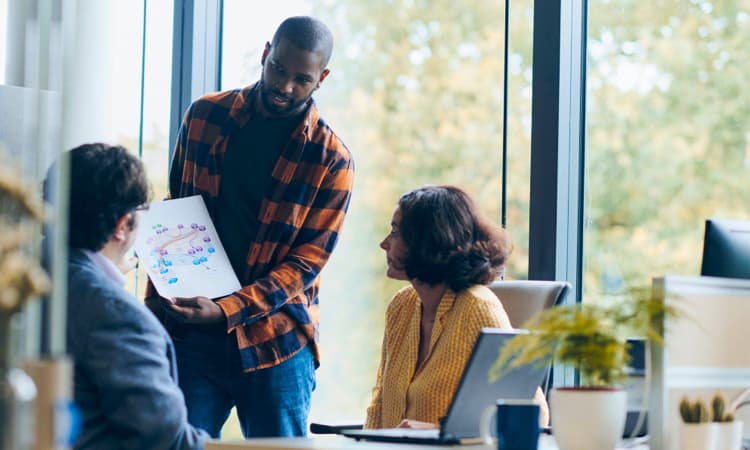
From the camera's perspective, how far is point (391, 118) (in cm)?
345

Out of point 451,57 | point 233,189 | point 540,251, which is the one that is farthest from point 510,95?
point 233,189

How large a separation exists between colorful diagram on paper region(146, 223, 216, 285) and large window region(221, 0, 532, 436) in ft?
3.04

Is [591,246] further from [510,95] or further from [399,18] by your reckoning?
[399,18]

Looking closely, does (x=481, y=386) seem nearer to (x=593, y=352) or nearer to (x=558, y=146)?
(x=593, y=352)

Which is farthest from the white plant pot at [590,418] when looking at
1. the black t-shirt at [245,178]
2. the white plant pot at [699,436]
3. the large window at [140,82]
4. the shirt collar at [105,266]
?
the large window at [140,82]

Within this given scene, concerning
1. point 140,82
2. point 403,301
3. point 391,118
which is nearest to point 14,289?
point 403,301

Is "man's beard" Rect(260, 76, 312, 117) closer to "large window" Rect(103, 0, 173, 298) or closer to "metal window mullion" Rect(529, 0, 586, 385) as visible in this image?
"metal window mullion" Rect(529, 0, 586, 385)

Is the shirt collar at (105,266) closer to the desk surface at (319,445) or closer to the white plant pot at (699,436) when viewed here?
the desk surface at (319,445)

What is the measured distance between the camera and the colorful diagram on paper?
2.61 m

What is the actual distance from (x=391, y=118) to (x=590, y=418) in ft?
6.51

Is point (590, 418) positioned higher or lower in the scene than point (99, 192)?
lower

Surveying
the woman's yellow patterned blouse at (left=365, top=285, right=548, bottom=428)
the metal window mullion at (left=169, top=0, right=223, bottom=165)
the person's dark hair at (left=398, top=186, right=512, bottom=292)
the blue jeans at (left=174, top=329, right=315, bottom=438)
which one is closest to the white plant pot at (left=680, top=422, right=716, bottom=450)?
the woman's yellow patterned blouse at (left=365, top=285, right=548, bottom=428)

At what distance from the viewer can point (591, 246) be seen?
10.0 feet

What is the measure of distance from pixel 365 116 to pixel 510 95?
1.90 ft
